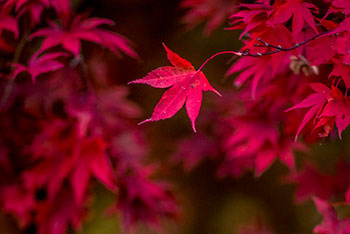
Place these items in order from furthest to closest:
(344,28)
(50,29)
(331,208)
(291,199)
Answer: (291,199)
(50,29)
(331,208)
(344,28)

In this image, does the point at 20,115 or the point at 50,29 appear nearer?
the point at 50,29

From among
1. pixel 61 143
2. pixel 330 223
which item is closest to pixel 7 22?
pixel 61 143

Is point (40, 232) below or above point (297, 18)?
below

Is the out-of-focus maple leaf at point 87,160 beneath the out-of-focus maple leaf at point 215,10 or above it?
beneath

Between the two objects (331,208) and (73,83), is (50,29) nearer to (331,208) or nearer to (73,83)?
(73,83)

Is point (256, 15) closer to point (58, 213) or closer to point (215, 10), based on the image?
point (215, 10)

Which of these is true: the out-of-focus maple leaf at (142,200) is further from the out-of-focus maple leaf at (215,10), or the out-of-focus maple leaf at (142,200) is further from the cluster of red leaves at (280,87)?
the out-of-focus maple leaf at (215,10)

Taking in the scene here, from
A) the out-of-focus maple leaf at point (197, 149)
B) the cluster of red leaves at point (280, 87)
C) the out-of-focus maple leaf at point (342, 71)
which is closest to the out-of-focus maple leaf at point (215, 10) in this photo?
the cluster of red leaves at point (280, 87)

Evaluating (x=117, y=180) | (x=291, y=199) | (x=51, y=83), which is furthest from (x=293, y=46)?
(x=291, y=199)
